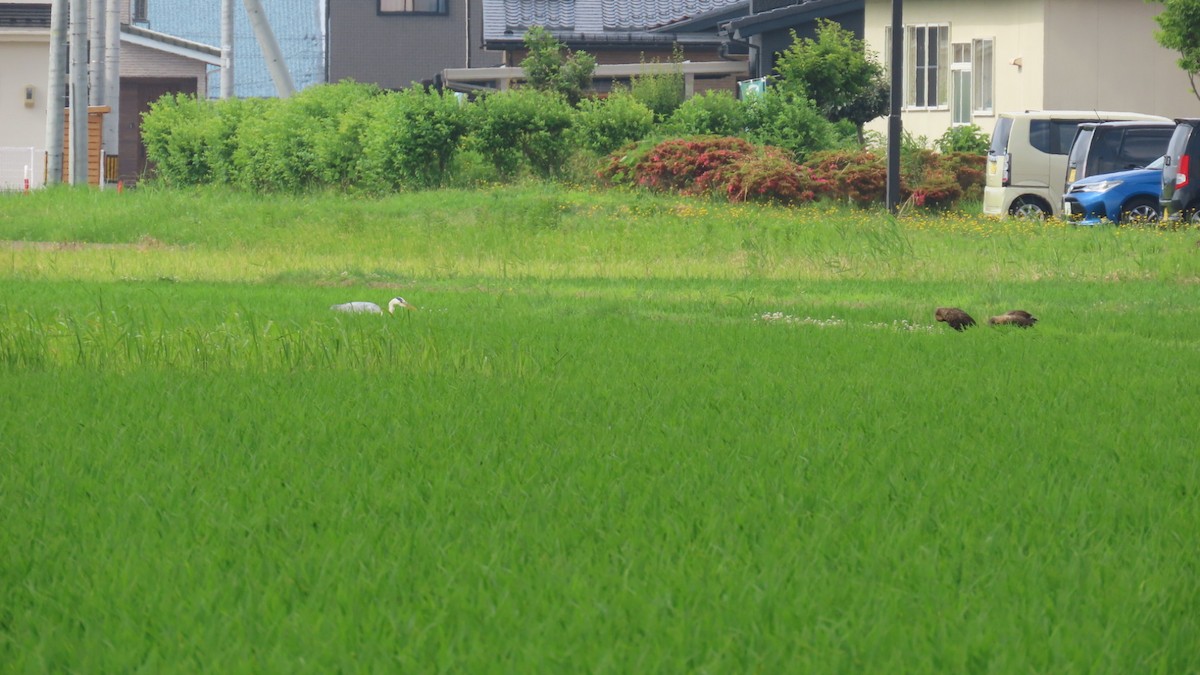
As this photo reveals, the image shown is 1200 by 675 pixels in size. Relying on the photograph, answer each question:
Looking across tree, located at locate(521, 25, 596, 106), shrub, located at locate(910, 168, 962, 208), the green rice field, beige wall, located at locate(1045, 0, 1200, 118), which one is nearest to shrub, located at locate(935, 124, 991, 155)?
beige wall, located at locate(1045, 0, 1200, 118)

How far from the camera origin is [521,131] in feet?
89.1

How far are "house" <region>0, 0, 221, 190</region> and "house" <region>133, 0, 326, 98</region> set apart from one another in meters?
4.50

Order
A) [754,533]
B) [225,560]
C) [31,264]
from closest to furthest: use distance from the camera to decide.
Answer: [225,560]
[754,533]
[31,264]

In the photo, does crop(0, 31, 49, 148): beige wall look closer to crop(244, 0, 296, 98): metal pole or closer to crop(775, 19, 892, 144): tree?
crop(244, 0, 296, 98): metal pole

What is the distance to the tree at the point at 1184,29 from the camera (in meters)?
24.1

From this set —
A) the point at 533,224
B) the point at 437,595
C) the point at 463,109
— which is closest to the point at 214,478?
the point at 437,595

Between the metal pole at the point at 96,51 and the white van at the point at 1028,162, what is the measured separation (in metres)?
16.4

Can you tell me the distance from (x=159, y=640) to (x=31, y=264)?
14.9m

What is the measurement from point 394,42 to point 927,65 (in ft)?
76.4

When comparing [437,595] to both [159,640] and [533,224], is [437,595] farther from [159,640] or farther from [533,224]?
[533,224]

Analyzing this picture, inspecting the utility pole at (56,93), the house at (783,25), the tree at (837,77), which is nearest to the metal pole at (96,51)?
the utility pole at (56,93)

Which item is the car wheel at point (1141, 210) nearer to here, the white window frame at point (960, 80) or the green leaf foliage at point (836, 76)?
the white window frame at point (960, 80)

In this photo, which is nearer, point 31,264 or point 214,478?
point 214,478

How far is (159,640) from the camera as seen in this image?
352 centimetres
